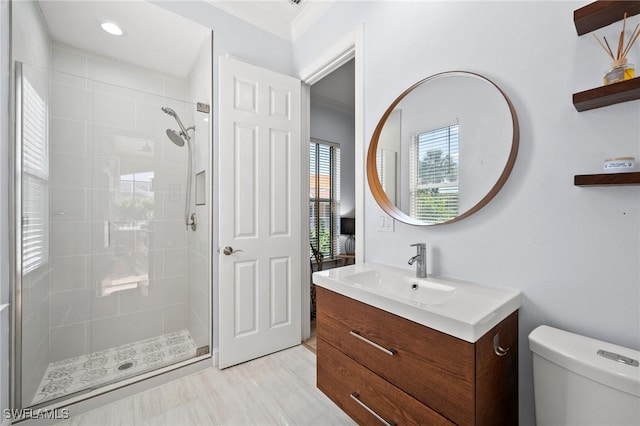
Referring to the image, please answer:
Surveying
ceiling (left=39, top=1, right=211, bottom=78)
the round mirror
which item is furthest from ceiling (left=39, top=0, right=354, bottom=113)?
the round mirror

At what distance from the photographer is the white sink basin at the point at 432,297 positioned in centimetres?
84

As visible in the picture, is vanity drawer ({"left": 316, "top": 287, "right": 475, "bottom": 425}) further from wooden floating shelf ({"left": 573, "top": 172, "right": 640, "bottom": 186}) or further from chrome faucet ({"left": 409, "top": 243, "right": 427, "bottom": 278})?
wooden floating shelf ({"left": 573, "top": 172, "right": 640, "bottom": 186})

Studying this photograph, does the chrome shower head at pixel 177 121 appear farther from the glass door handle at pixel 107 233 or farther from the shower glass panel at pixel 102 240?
the glass door handle at pixel 107 233

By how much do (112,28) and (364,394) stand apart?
287 centimetres

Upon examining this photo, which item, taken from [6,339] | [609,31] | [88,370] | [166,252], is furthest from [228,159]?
[609,31]

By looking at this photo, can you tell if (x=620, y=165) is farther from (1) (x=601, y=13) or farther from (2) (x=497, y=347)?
(2) (x=497, y=347)

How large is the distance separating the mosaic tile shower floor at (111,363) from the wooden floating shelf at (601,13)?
2777mm

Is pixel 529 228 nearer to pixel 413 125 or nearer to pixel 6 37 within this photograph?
pixel 413 125

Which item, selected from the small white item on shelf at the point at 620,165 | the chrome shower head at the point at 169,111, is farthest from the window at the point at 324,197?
the small white item on shelf at the point at 620,165

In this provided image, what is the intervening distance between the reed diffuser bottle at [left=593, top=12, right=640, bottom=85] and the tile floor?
1.86 metres

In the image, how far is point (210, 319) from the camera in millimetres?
2029

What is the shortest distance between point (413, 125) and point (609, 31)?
76 cm

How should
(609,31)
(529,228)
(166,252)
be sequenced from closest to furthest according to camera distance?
(609,31)
(529,228)
(166,252)

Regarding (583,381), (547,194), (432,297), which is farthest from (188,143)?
(583,381)
